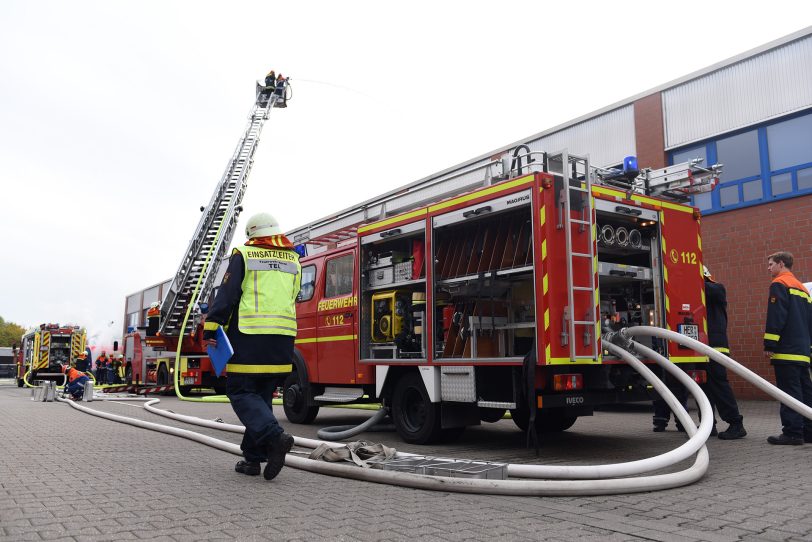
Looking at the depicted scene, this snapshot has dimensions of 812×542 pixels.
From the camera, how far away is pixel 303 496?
424 centimetres

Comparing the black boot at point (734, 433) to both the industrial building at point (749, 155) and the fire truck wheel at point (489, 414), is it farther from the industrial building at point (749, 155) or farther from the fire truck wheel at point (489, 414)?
the industrial building at point (749, 155)

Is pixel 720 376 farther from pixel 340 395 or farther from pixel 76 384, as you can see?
pixel 76 384

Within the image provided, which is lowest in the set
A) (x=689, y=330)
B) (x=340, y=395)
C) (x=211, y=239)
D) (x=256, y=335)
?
(x=340, y=395)

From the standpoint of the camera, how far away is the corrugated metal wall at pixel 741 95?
40.8 ft

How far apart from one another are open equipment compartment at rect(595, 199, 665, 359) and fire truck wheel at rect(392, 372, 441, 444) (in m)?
1.86

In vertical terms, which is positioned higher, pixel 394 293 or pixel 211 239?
pixel 211 239

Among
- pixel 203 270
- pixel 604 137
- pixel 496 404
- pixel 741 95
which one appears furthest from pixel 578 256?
pixel 203 270

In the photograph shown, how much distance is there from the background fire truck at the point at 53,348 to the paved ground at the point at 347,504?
23.2 m

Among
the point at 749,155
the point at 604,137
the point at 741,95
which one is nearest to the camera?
the point at 749,155

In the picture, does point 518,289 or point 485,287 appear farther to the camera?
point 518,289

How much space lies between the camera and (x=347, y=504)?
4016 mm

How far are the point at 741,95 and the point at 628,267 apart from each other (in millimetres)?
8799

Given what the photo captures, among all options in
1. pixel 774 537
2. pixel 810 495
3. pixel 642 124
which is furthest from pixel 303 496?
pixel 642 124

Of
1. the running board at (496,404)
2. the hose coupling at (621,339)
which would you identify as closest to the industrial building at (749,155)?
the hose coupling at (621,339)
